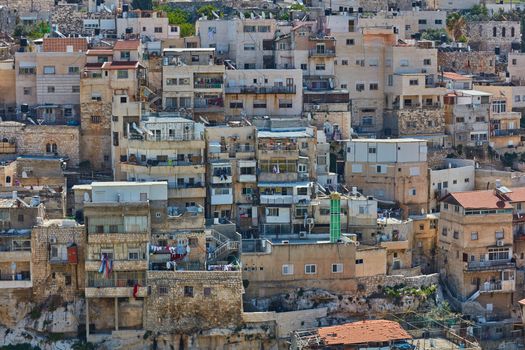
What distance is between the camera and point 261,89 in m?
63.3

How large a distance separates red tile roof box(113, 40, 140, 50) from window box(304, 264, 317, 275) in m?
12.7

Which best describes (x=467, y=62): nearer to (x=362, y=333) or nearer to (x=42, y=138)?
(x=42, y=138)

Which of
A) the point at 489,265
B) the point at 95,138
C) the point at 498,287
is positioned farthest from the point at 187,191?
the point at 498,287

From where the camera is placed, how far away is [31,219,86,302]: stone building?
53.5 meters

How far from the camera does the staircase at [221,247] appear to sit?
54.7m

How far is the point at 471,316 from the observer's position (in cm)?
5669

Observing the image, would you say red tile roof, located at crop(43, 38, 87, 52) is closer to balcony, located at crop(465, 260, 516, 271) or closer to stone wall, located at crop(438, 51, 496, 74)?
stone wall, located at crop(438, 51, 496, 74)

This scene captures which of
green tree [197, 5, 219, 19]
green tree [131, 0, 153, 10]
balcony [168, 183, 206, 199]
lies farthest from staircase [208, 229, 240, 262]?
green tree [131, 0, 153, 10]

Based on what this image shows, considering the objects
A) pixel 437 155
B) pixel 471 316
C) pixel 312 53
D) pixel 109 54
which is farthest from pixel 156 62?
pixel 471 316

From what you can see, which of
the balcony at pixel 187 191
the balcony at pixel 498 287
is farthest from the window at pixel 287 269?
the balcony at pixel 498 287

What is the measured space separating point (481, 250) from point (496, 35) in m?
22.7

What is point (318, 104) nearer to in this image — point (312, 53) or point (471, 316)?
point (312, 53)

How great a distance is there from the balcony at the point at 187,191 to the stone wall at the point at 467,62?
1860 cm

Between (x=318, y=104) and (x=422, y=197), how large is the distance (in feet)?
20.7
